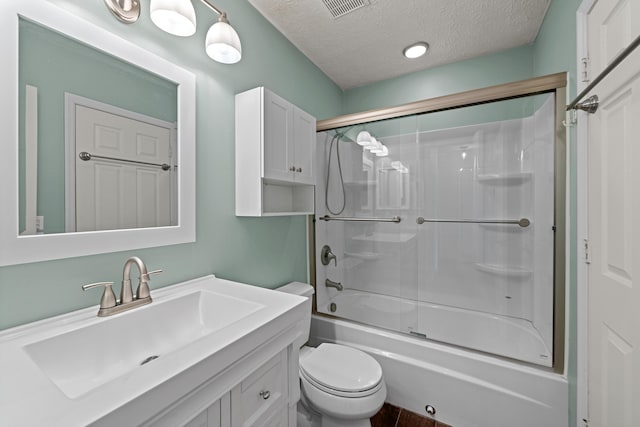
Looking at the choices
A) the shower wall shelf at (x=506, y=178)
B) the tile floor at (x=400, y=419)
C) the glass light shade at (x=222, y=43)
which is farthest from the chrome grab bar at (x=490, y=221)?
the glass light shade at (x=222, y=43)

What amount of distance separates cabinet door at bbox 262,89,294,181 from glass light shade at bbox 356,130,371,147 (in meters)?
0.67

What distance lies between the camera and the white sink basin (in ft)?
2.38

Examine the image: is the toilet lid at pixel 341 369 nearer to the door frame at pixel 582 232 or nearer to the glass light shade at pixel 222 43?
the door frame at pixel 582 232

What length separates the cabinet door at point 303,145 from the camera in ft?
5.41

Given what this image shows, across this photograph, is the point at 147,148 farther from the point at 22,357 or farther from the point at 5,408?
the point at 5,408

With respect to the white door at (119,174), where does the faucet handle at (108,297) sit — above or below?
below

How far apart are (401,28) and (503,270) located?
1856 mm

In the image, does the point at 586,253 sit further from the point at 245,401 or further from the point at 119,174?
the point at 119,174

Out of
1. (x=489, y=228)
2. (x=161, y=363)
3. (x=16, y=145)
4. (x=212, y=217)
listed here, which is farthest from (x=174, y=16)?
(x=489, y=228)

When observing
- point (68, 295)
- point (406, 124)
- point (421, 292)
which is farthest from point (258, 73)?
point (421, 292)

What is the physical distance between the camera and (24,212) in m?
0.77

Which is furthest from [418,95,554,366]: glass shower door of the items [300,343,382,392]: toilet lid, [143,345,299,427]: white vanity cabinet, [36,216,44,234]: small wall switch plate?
[36,216,44,234]: small wall switch plate

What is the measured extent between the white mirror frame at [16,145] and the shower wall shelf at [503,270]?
2.04 metres

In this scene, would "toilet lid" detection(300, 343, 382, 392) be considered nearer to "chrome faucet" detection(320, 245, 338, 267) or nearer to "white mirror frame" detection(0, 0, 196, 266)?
"chrome faucet" detection(320, 245, 338, 267)
